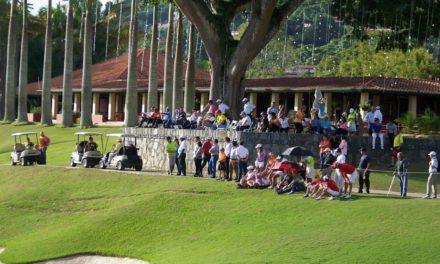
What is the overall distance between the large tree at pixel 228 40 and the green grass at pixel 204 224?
841cm

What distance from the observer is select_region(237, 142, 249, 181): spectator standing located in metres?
33.2

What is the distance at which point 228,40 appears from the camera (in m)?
43.0

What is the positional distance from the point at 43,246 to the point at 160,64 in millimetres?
51546

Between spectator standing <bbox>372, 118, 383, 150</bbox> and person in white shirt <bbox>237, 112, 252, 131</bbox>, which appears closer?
person in white shirt <bbox>237, 112, 252, 131</bbox>

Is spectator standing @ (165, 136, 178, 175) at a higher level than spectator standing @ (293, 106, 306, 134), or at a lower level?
lower

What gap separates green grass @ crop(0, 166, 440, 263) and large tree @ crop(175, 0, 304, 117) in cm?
841

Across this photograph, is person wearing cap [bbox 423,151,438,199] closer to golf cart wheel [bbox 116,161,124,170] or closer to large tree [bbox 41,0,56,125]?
golf cart wheel [bbox 116,161,124,170]

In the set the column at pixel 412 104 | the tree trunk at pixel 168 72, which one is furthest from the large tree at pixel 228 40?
the column at pixel 412 104

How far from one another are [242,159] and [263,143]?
3513 millimetres

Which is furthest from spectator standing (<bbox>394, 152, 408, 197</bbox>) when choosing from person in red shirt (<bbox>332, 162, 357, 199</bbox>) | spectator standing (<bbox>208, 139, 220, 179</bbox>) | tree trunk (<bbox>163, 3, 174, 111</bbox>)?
tree trunk (<bbox>163, 3, 174, 111</bbox>)

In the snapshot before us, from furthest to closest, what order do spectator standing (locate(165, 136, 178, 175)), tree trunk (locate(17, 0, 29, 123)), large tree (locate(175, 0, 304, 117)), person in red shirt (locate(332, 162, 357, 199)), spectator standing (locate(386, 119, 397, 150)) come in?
tree trunk (locate(17, 0, 29, 123)) < large tree (locate(175, 0, 304, 117)) < spectator standing (locate(386, 119, 397, 150)) < spectator standing (locate(165, 136, 178, 175)) < person in red shirt (locate(332, 162, 357, 199))

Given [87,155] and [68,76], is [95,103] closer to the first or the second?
[68,76]

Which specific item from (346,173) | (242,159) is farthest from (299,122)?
(346,173)

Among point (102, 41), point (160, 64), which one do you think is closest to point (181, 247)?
point (160, 64)
